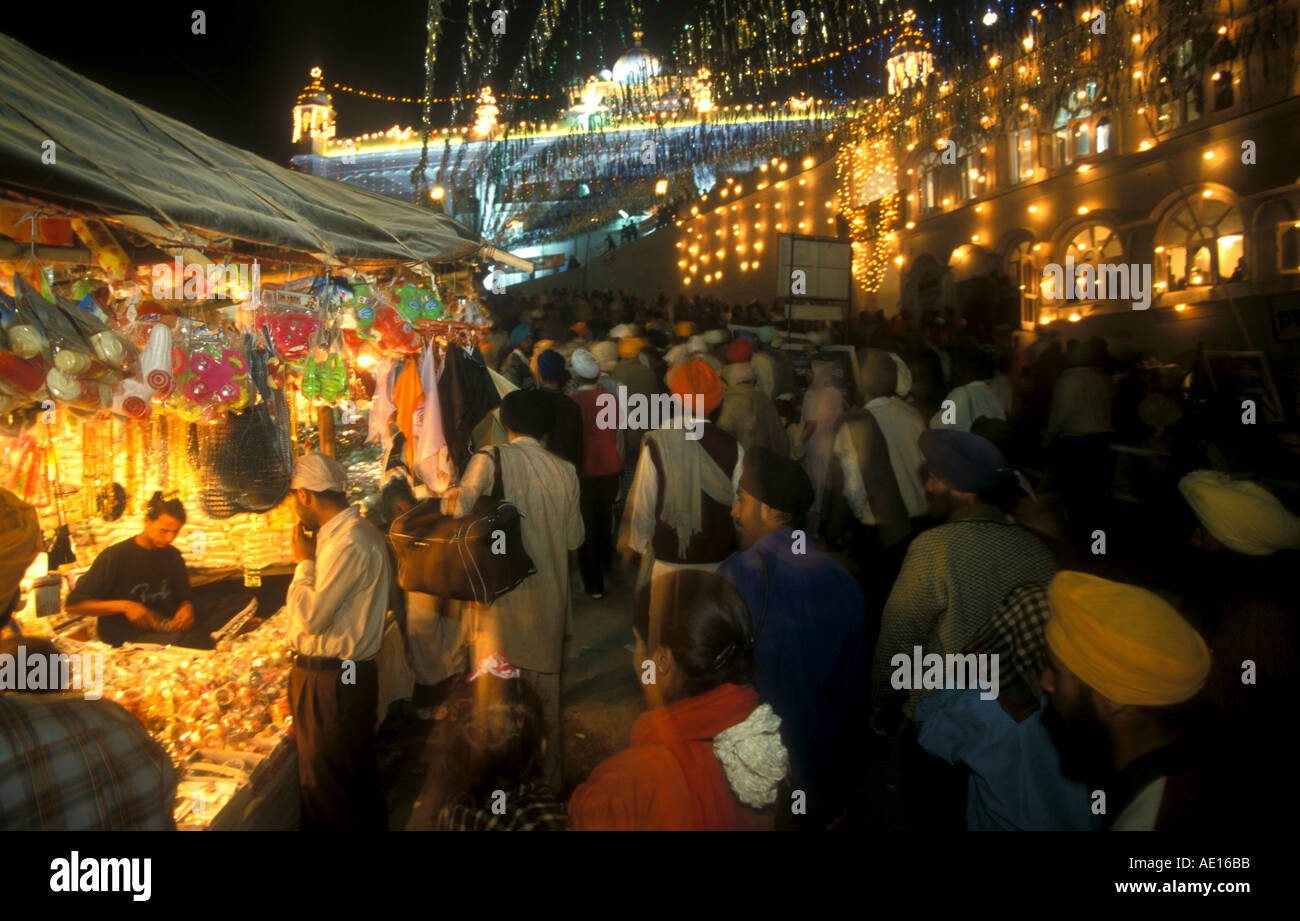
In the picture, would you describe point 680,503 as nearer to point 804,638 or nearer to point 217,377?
point 804,638

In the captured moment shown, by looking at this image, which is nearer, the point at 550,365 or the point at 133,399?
the point at 133,399

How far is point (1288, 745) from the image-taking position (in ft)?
6.56

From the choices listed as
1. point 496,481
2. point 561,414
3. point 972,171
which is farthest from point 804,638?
point 972,171

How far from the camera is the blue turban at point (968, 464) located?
8.98 ft

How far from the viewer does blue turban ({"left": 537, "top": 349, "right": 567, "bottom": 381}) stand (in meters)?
5.27

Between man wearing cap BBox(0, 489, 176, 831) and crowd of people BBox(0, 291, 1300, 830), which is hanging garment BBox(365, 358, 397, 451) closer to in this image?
crowd of people BBox(0, 291, 1300, 830)

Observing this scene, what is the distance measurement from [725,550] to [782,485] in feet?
3.89

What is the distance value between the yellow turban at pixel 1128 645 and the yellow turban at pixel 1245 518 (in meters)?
0.83

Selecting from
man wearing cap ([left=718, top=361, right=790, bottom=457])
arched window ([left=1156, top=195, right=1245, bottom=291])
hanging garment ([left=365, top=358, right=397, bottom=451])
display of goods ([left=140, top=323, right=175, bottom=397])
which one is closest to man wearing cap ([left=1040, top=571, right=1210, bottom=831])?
man wearing cap ([left=718, top=361, right=790, bottom=457])

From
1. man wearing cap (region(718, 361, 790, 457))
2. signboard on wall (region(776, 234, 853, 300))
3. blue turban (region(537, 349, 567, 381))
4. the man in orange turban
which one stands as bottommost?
man wearing cap (region(718, 361, 790, 457))

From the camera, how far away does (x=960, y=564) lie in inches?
104

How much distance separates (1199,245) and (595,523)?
13073 mm

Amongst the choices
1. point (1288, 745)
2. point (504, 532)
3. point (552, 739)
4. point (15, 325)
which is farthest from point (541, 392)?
point (1288, 745)

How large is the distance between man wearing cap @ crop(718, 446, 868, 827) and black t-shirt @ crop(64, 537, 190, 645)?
3425 millimetres
